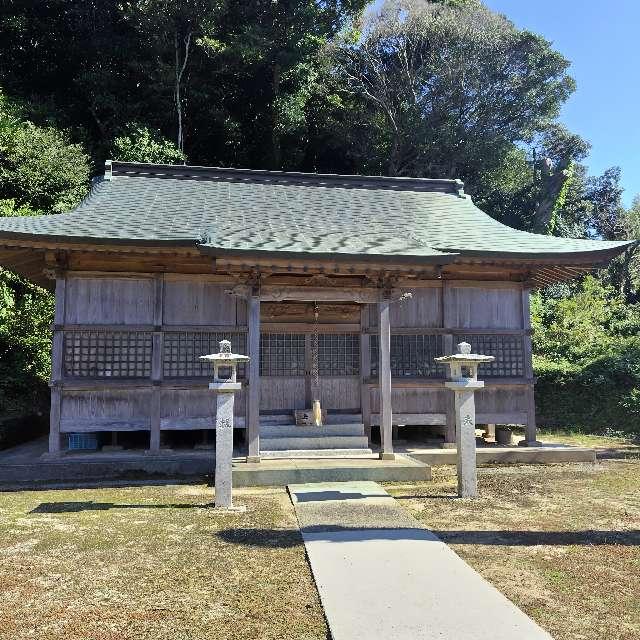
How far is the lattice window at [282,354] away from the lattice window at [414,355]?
1.51 metres

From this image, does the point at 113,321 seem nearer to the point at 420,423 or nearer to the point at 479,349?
the point at 420,423

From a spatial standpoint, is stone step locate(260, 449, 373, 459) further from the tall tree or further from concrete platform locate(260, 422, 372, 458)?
the tall tree

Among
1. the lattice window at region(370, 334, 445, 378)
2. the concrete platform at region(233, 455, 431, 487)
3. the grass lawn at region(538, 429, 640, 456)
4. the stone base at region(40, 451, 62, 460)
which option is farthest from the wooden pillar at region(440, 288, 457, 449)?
the stone base at region(40, 451, 62, 460)

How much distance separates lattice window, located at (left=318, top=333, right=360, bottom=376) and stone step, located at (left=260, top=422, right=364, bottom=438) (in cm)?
130

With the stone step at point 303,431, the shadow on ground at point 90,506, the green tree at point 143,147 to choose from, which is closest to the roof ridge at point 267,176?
the stone step at point 303,431

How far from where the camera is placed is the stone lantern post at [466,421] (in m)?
7.08

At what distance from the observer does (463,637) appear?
327 cm

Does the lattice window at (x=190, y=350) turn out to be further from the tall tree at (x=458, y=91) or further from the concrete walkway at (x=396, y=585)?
the tall tree at (x=458, y=91)

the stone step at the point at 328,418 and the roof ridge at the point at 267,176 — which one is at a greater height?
the roof ridge at the point at 267,176

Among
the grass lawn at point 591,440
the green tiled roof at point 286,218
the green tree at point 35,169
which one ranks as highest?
the green tree at point 35,169

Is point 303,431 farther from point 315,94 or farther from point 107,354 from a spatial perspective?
point 315,94

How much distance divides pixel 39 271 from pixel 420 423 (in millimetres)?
8492

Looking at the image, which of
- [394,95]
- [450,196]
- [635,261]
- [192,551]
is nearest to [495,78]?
[394,95]

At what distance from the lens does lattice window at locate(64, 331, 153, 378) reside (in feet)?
30.8
